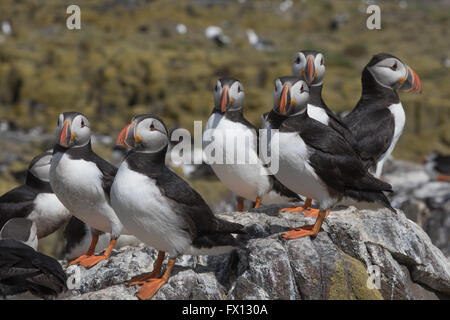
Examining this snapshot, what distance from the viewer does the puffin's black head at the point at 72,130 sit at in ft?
20.1

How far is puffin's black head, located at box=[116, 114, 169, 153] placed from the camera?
5.29m

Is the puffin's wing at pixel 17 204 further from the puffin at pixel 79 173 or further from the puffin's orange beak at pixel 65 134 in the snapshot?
the puffin's orange beak at pixel 65 134

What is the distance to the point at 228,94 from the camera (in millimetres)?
7277

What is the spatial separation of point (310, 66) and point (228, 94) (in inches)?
38.6

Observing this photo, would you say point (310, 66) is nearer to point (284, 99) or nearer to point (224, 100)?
point (224, 100)

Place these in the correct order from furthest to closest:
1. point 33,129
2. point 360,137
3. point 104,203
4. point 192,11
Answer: point 192,11 → point 33,129 → point 360,137 → point 104,203

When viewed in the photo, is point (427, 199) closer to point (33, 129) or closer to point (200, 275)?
point (200, 275)

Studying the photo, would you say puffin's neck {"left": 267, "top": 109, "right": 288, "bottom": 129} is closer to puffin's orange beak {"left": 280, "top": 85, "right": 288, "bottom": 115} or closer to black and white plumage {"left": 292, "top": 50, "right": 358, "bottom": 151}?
puffin's orange beak {"left": 280, "top": 85, "right": 288, "bottom": 115}

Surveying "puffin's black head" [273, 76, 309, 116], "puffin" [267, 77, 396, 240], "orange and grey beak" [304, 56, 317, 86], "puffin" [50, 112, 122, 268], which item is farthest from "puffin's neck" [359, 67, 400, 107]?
"puffin" [50, 112, 122, 268]

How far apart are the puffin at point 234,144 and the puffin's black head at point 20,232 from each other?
2.20m

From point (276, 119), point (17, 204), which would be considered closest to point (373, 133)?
point (276, 119)

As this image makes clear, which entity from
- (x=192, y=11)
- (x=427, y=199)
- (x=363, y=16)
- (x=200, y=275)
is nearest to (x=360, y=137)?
(x=200, y=275)
